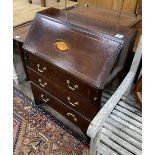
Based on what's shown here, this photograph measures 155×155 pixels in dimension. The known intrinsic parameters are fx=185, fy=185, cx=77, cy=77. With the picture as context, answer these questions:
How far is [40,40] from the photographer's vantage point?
1259 millimetres

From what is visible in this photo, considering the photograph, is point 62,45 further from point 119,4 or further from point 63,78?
point 119,4

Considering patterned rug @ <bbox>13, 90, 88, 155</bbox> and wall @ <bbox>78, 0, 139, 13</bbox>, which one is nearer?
patterned rug @ <bbox>13, 90, 88, 155</bbox>

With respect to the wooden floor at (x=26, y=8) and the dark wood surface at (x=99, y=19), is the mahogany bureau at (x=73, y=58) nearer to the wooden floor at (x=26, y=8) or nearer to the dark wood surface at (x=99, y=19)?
the dark wood surface at (x=99, y=19)

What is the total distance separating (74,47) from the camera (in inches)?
44.1

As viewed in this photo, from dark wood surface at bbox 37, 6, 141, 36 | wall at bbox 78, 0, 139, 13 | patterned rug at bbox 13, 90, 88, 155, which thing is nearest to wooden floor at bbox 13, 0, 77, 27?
wall at bbox 78, 0, 139, 13

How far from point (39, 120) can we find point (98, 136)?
0.89 m

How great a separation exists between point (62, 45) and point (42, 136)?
2.84 ft

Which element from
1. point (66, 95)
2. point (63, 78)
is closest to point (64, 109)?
point (66, 95)

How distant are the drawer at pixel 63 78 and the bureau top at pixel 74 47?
4 cm

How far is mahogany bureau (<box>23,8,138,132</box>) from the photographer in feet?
3.38

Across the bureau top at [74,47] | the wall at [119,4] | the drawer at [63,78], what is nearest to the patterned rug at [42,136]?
the drawer at [63,78]

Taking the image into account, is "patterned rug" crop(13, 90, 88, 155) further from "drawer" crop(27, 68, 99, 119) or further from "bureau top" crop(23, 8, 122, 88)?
"bureau top" crop(23, 8, 122, 88)

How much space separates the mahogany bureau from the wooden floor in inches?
31.7
